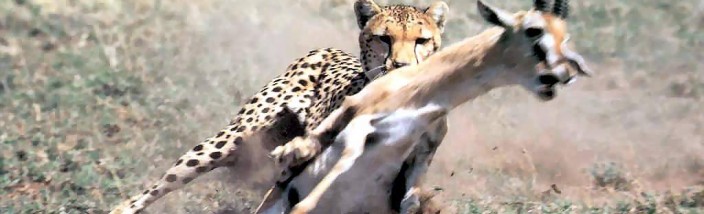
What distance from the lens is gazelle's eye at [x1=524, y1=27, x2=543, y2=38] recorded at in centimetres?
306

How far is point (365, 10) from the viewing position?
443 cm

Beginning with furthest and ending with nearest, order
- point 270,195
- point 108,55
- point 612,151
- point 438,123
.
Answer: point 108,55
point 612,151
point 270,195
point 438,123

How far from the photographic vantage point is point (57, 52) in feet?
22.8

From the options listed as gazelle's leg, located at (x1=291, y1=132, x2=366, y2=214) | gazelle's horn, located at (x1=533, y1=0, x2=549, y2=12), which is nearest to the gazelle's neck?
gazelle's horn, located at (x1=533, y1=0, x2=549, y2=12)

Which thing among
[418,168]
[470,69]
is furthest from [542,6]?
[418,168]

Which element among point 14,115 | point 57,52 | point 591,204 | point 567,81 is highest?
point 57,52

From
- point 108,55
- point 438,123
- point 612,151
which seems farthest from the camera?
point 108,55

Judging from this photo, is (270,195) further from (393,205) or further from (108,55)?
(108,55)

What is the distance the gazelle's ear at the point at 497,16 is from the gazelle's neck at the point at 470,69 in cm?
3

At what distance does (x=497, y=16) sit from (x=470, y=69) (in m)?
0.19

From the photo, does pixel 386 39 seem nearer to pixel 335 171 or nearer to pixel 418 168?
pixel 418 168

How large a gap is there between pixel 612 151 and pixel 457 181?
113 centimetres

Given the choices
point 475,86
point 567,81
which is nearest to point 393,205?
point 475,86

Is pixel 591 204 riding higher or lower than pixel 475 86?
lower
